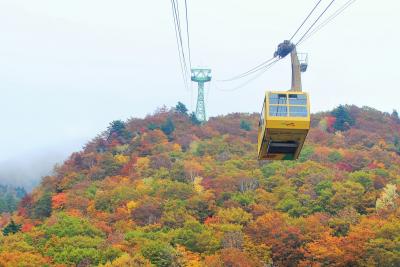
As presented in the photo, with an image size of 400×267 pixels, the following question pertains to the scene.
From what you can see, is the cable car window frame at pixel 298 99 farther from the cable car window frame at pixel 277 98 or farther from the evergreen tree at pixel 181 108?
the evergreen tree at pixel 181 108

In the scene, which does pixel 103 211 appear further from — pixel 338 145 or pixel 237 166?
pixel 338 145

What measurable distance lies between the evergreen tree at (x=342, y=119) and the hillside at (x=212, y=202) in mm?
184

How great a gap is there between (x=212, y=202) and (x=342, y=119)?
125 ft

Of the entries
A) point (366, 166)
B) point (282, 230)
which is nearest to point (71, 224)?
point (282, 230)

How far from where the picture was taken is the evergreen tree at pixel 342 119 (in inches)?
3574

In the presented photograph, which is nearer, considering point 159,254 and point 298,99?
point 298,99

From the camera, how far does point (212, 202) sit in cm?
5841

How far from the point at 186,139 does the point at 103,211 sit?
25848mm

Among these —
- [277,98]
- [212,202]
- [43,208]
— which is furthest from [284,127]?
[43,208]

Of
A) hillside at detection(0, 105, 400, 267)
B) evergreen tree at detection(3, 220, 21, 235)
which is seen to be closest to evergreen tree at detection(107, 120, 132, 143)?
hillside at detection(0, 105, 400, 267)

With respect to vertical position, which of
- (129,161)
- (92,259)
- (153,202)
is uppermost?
(129,161)

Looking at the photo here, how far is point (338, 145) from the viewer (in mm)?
80375

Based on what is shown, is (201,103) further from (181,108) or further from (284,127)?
(284,127)

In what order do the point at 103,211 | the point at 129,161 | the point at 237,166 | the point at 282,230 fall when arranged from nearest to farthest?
the point at 282,230 < the point at 103,211 < the point at 237,166 < the point at 129,161
